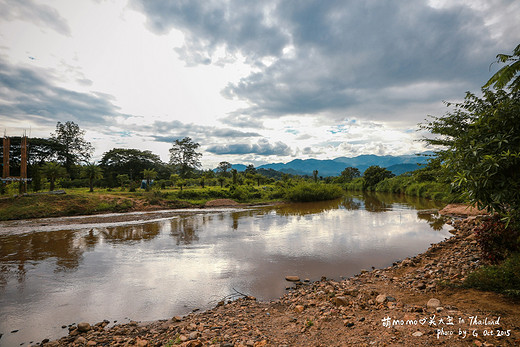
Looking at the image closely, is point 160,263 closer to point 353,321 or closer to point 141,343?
point 141,343

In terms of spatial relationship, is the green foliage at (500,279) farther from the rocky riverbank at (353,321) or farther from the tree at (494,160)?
the tree at (494,160)

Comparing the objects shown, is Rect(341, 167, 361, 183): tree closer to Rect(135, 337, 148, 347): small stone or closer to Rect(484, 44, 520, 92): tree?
Rect(484, 44, 520, 92): tree

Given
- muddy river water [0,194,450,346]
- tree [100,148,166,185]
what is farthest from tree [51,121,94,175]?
muddy river water [0,194,450,346]

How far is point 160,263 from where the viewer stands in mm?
11078

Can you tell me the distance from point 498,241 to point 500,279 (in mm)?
2391

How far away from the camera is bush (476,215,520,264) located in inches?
260

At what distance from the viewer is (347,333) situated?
14.3 ft

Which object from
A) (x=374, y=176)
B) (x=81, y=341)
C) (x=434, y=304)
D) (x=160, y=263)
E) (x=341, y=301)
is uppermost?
(x=374, y=176)

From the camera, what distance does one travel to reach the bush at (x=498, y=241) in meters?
6.59

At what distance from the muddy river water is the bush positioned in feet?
12.4

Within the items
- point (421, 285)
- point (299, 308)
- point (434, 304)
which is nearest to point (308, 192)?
point (421, 285)

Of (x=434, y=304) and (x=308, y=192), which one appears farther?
(x=308, y=192)

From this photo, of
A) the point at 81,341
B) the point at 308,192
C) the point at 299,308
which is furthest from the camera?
the point at 308,192

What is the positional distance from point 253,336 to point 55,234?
19375 mm
